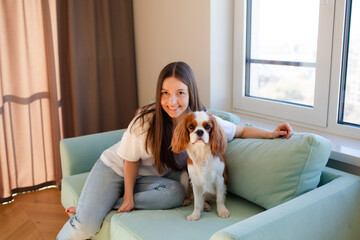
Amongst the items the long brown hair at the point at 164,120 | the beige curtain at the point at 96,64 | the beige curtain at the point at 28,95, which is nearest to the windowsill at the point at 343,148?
the long brown hair at the point at 164,120

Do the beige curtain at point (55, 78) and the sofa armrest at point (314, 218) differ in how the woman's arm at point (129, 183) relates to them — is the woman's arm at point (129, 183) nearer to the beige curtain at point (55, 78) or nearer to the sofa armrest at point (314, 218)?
the sofa armrest at point (314, 218)

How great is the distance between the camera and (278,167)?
66.1 inches

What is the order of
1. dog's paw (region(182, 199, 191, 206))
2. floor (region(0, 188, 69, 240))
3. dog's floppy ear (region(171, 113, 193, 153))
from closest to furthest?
1. dog's floppy ear (region(171, 113, 193, 153))
2. dog's paw (region(182, 199, 191, 206))
3. floor (region(0, 188, 69, 240))

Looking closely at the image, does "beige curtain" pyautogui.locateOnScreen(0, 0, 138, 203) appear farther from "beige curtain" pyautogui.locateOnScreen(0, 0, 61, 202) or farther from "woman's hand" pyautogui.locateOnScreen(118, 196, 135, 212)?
"woman's hand" pyautogui.locateOnScreen(118, 196, 135, 212)

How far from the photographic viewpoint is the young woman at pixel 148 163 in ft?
6.07

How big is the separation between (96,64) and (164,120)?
1.32 meters

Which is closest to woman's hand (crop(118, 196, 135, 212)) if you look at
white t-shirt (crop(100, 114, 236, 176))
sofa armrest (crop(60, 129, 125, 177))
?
white t-shirt (crop(100, 114, 236, 176))

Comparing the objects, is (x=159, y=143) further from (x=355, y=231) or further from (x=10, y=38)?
(x=10, y=38)

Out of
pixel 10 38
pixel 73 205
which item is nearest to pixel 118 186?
pixel 73 205

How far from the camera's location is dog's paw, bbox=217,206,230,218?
1729 millimetres

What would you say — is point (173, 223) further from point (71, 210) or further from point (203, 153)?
point (71, 210)

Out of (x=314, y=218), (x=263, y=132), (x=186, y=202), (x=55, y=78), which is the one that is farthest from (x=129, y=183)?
(x=55, y=78)

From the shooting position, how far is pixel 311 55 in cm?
223

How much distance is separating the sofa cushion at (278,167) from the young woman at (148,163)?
0.33 feet
